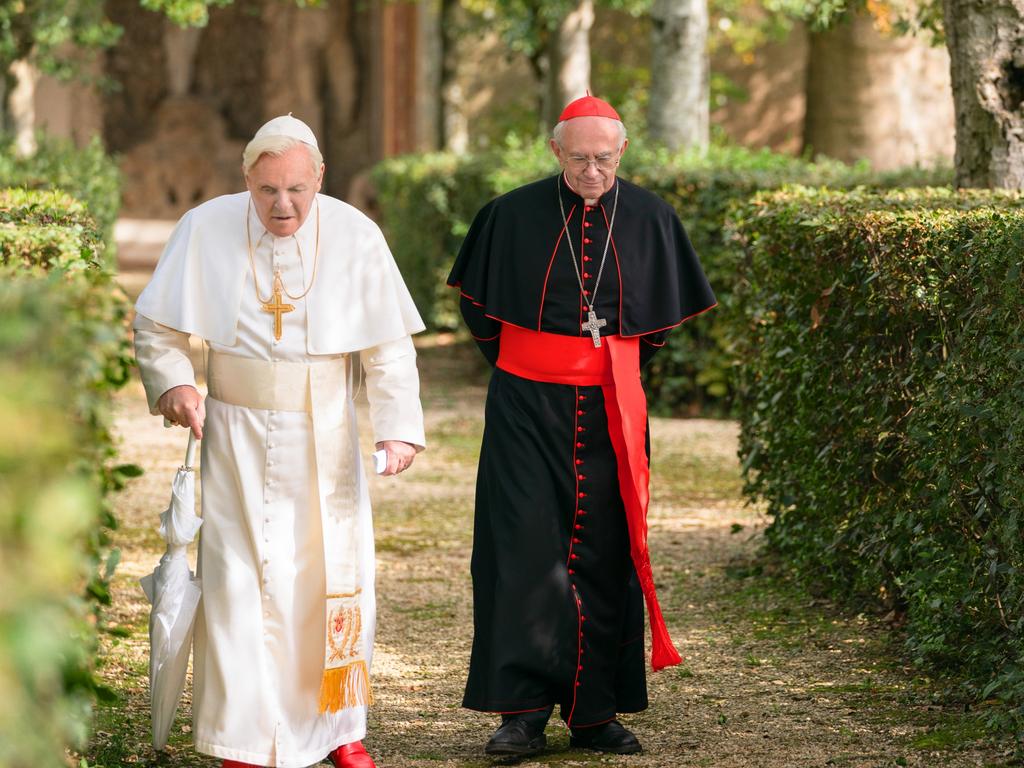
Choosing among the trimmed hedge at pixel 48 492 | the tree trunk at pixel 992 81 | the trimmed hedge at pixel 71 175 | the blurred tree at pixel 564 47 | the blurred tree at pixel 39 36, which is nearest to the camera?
the trimmed hedge at pixel 48 492

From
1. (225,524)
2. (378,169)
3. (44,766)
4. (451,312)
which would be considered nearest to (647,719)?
(225,524)

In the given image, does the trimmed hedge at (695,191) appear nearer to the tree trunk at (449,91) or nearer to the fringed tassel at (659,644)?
the fringed tassel at (659,644)

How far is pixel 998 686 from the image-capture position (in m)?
4.84

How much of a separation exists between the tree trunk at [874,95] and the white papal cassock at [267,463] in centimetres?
1435

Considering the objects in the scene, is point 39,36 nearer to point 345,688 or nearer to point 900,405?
point 900,405

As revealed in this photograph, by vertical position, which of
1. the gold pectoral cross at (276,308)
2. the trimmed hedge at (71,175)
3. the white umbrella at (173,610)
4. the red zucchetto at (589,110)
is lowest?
the white umbrella at (173,610)

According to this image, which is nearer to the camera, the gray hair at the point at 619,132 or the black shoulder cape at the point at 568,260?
the gray hair at the point at 619,132

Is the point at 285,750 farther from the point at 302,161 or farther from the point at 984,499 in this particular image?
the point at 984,499

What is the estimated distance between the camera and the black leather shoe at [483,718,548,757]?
194 inches

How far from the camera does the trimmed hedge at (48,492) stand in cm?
228

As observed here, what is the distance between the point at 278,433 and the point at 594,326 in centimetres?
108

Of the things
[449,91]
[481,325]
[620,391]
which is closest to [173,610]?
[481,325]

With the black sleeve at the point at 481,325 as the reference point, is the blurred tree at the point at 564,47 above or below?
above

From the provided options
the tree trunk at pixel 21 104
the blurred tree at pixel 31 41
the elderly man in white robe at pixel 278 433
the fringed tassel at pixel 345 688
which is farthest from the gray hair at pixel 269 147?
the tree trunk at pixel 21 104
